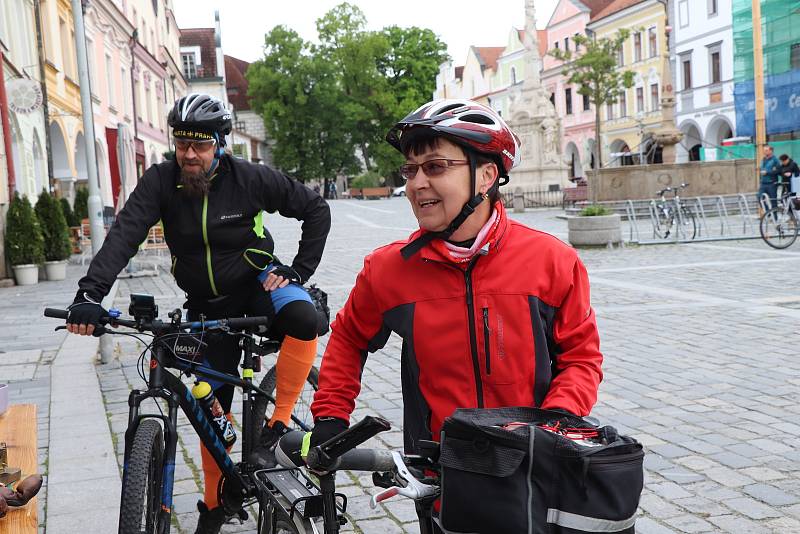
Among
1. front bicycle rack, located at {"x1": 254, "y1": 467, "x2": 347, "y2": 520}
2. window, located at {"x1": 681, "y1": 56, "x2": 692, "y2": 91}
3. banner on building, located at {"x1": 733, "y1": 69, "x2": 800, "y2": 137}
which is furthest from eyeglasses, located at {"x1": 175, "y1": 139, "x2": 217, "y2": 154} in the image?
window, located at {"x1": 681, "y1": 56, "x2": 692, "y2": 91}

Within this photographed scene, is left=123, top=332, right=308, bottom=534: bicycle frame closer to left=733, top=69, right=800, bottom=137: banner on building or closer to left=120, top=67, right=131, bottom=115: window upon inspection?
left=120, top=67, right=131, bottom=115: window

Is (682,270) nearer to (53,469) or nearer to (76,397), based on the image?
(76,397)

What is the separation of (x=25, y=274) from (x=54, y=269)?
689mm

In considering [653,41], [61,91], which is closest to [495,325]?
[61,91]

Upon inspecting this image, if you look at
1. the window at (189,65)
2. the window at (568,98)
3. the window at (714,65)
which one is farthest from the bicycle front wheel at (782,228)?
the window at (189,65)

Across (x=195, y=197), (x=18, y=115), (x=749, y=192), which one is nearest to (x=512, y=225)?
(x=195, y=197)

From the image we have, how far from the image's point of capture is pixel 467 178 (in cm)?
225

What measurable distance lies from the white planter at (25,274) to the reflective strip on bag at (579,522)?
15.1 meters

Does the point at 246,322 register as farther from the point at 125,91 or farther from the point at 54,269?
the point at 125,91

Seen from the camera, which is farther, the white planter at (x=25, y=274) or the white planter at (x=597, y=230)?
the white planter at (x=597, y=230)

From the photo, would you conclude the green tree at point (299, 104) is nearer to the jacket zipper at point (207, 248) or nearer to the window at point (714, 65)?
the window at point (714, 65)

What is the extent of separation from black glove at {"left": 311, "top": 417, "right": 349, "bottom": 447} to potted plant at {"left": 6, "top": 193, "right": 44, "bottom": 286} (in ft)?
47.1

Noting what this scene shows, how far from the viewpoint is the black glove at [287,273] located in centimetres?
386

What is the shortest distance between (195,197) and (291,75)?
206ft
